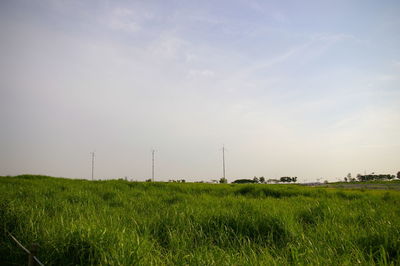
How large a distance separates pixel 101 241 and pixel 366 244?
10.7 ft

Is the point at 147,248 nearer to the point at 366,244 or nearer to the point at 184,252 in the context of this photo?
the point at 184,252

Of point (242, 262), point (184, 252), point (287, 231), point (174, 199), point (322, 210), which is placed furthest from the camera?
point (174, 199)

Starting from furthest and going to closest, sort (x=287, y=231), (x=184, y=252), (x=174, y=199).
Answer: (x=174, y=199) → (x=287, y=231) → (x=184, y=252)

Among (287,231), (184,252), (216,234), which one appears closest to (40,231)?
(184,252)

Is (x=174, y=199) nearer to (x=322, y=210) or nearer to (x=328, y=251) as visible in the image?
(x=322, y=210)

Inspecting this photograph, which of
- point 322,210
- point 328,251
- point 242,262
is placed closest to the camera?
point 242,262

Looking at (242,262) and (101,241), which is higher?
(101,241)

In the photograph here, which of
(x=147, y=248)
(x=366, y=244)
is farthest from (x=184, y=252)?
(x=366, y=244)

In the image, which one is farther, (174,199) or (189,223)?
(174,199)

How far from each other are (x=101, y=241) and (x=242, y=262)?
1.59 meters

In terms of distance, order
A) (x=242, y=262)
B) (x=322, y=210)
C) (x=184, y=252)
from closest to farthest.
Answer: (x=242, y=262) < (x=184, y=252) < (x=322, y=210)

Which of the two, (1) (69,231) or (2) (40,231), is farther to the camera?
(2) (40,231)

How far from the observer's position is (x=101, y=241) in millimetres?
3121

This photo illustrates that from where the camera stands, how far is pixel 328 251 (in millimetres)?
3166
